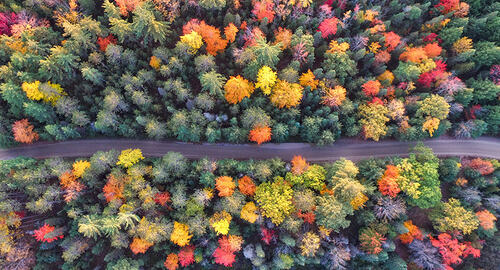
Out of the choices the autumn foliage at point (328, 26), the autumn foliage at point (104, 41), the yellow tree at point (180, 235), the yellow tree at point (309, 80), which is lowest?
the yellow tree at point (180, 235)

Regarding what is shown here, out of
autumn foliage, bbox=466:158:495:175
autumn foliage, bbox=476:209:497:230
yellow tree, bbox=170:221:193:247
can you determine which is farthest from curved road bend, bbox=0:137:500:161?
yellow tree, bbox=170:221:193:247

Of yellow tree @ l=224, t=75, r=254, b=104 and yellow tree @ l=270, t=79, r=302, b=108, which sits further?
yellow tree @ l=270, t=79, r=302, b=108

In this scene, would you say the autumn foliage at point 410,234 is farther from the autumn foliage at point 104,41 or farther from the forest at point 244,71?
the autumn foliage at point 104,41

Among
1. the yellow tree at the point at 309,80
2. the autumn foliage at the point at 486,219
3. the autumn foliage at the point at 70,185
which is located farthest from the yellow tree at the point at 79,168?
the autumn foliage at the point at 486,219

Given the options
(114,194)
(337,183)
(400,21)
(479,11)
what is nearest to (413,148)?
(337,183)

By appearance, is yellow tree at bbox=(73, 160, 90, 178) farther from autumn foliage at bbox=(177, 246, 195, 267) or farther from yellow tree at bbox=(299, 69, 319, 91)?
yellow tree at bbox=(299, 69, 319, 91)

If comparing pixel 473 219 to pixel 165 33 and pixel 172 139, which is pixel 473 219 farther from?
pixel 165 33
